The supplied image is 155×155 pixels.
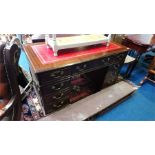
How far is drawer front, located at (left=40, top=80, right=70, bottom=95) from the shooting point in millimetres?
1244

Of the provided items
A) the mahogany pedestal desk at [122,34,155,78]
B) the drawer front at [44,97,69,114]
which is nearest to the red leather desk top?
the drawer front at [44,97,69,114]

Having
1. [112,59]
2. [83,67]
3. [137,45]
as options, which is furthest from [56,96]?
[137,45]

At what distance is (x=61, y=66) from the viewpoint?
1.18m

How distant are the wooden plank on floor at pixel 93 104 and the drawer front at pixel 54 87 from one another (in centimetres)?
35

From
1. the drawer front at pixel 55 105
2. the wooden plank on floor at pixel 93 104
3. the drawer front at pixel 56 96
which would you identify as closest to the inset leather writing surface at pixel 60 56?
the drawer front at pixel 56 96

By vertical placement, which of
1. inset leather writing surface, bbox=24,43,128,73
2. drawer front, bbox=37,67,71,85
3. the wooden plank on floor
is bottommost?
the wooden plank on floor

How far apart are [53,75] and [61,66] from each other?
0.12 meters

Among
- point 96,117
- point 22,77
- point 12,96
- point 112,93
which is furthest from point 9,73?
point 112,93

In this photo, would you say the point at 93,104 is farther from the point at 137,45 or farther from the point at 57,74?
the point at 137,45

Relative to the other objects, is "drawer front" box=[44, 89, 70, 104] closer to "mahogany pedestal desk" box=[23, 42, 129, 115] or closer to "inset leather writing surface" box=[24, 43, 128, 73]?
"mahogany pedestal desk" box=[23, 42, 129, 115]
